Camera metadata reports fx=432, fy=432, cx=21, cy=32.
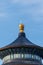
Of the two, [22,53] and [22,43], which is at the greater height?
[22,43]

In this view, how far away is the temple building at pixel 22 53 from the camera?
60.4 m

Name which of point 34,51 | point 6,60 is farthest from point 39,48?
point 6,60

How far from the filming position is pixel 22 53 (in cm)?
6159

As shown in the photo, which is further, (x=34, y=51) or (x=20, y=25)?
(x=20, y=25)

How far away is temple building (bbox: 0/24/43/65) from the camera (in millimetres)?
60406

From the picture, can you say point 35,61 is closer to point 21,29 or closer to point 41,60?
point 41,60

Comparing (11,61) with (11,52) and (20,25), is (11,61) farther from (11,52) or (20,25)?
(20,25)

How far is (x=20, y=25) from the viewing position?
6544 cm

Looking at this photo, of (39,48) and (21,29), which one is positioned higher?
(21,29)

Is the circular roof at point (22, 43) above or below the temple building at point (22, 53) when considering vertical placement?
above

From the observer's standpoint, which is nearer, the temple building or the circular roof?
the circular roof

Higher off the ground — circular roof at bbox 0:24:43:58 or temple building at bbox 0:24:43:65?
circular roof at bbox 0:24:43:58

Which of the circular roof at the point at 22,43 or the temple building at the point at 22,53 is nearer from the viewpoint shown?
the circular roof at the point at 22,43

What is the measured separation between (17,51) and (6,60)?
2.33 meters
